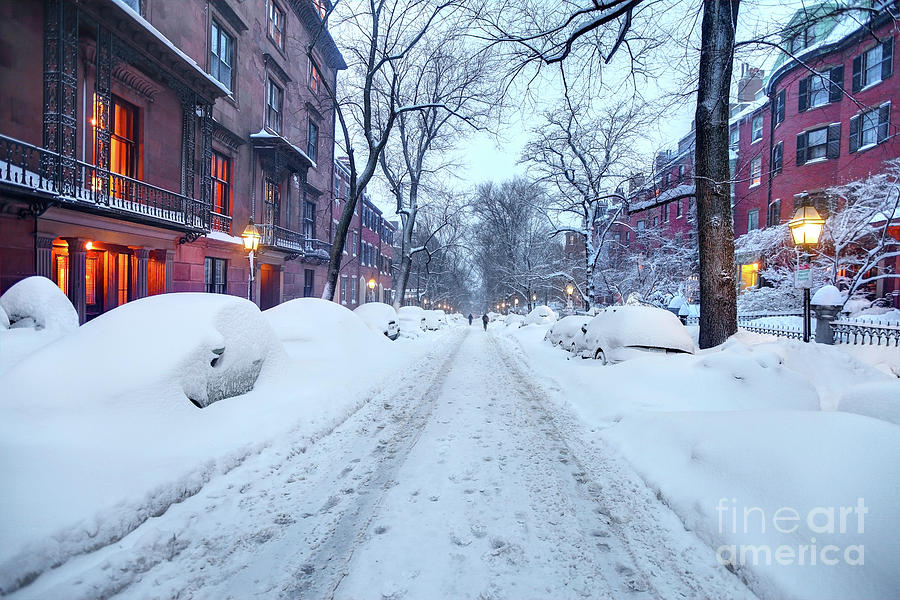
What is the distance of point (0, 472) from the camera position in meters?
2.87

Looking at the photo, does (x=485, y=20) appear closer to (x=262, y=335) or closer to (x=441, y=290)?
(x=262, y=335)

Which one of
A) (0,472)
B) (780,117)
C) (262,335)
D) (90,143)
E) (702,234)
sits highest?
(780,117)

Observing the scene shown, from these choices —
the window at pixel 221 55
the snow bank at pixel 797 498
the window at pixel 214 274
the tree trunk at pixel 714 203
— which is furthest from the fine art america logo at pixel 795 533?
the window at pixel 221 55

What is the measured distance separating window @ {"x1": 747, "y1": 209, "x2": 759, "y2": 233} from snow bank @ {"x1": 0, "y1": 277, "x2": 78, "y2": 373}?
3243 centimetres

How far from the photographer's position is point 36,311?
6.13m

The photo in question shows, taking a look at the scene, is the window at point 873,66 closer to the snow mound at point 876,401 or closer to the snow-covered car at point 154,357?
the snow mound at point 876,401

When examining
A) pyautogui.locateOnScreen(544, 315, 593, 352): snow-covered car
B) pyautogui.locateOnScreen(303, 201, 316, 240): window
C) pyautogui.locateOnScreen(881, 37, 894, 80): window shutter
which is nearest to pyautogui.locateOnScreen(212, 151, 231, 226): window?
pyautogui.locateOnScreen(303, 201, 316, 240): window

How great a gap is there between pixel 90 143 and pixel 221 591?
12201 millimetres

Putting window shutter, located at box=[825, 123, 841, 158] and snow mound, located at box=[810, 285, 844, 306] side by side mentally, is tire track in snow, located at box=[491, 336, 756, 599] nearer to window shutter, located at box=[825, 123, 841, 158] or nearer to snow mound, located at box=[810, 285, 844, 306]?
snow mound, located at box=[810, 285, 844, 306]

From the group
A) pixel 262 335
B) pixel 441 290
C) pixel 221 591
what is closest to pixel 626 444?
pixel 221 591

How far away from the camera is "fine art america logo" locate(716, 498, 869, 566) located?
236 centimetres

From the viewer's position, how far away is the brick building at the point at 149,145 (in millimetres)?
8453

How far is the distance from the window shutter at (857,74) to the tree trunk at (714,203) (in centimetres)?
1715

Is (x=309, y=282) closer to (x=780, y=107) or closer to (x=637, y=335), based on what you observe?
(x=637, y=335)
